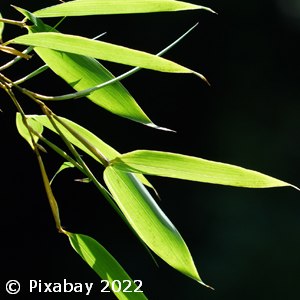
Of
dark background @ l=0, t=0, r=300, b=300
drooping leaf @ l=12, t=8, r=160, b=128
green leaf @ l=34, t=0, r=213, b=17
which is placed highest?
green leaf @ l=34, t=0, r=213, b=17

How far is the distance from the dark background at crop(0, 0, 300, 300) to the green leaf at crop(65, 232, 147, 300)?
2.78m

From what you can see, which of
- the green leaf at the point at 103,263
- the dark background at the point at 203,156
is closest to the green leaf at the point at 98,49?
the green leaf at the point at 103,263

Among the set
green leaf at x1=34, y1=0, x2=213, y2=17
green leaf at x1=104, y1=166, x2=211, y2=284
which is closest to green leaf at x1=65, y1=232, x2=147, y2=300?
green leaf at x1=104, y1=166, x2=211, y2=284

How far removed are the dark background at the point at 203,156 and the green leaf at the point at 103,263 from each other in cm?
278

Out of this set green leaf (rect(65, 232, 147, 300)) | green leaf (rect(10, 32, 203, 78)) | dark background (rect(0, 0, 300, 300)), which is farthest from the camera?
dark background (rect(0, 0, 300, 300))

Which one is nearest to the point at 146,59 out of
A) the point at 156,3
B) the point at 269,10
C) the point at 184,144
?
the point at 156,3

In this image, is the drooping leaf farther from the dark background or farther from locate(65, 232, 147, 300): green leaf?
the dark background

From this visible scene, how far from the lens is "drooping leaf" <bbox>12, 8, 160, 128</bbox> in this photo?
690 mm

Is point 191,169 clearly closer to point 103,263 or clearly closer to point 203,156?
point 103,263

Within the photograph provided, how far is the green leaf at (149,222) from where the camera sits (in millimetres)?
668

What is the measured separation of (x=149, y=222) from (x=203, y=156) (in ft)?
10.6

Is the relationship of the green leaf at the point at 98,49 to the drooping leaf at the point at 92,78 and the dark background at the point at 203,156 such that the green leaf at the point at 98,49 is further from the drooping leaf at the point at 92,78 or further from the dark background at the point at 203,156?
the dark background at the point at 203,156

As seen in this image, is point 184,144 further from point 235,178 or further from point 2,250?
point 235,178

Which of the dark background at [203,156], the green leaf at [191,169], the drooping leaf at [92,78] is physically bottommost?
the dark background at [203,156]
